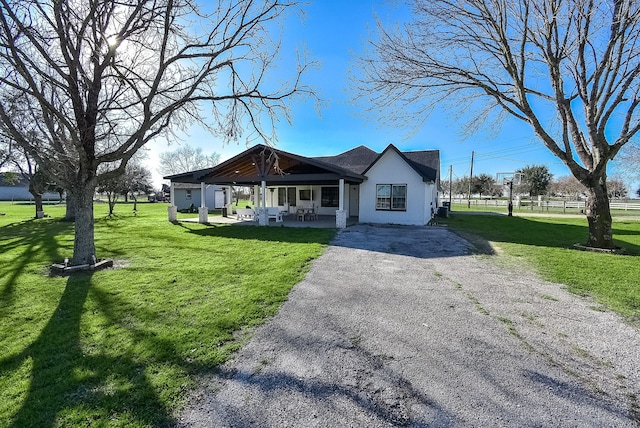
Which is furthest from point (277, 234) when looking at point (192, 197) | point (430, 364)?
point (192, 197)

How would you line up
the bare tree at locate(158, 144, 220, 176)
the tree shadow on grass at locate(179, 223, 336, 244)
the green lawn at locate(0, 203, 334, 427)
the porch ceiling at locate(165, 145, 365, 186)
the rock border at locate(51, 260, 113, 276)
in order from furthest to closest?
the bare tree at locate(158, 144, 220, 176), the porch ceiling at locate(165, 145, 365, 186), the tree shadow on grass at locate(179, 223, 336, 244), the rock border at locate(51, 260, 113, 276), the green lawn at locate(0, 203, 334, 427)

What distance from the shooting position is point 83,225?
705 centimetres

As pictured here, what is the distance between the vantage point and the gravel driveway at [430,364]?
7.86 feet

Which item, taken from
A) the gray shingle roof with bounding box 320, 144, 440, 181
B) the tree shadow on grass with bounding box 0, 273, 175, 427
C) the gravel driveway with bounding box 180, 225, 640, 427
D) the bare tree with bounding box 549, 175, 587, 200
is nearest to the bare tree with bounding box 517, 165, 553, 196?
the bare tree with bounding box 549, 175, 587, 200

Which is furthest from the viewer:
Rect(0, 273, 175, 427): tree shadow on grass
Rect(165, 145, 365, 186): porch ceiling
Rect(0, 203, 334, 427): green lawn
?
Rect(165, 145, 365, 186): porch ceiling

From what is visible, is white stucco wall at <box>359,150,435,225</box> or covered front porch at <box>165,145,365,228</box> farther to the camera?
white stucco wall at <box>359,150,435,225</box>

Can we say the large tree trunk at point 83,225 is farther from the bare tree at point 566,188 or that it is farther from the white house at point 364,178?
the bare tree at point 566,188

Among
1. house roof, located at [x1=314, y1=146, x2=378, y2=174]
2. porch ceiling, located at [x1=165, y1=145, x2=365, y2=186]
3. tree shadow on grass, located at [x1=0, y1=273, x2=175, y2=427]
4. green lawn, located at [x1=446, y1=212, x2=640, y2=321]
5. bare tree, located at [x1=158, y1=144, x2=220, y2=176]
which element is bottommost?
tree shadow on grass, located at [x1=0, y1=273, x2=175, y2=427]

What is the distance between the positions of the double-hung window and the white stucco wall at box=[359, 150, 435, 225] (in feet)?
0.52

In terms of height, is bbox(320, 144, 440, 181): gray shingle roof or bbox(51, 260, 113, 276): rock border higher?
bbox(320, 144, 440, 181): gray shingle roof

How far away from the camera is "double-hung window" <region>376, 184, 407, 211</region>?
15516 mm

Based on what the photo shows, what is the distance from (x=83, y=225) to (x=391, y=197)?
12723mm

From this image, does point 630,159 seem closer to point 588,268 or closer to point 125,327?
point 588,268

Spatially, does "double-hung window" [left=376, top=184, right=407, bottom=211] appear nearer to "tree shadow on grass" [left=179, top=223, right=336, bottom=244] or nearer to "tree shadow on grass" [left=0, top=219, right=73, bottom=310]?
"tree shadow on grass" [left=179, top=223, right=336, bottom=244]
